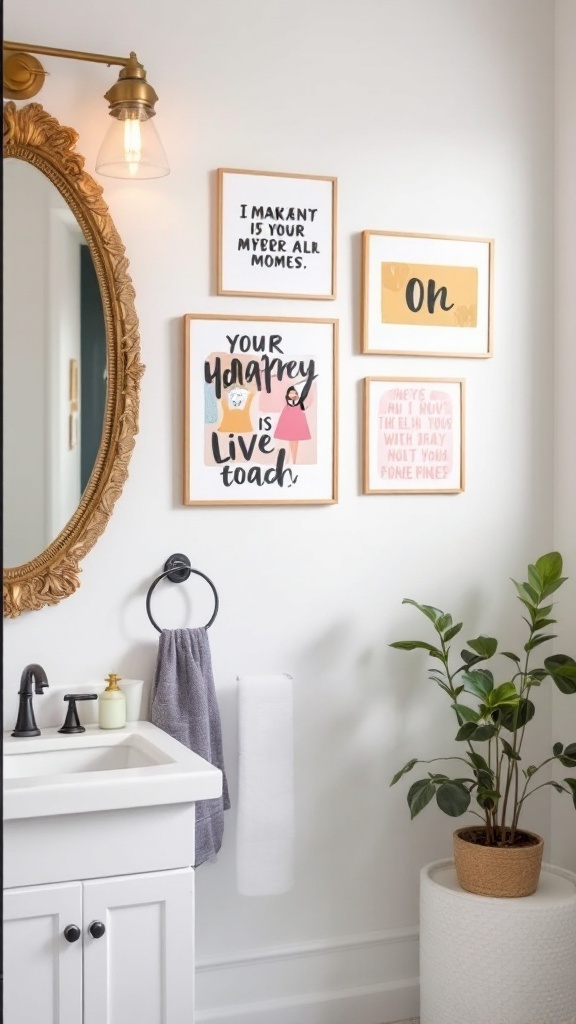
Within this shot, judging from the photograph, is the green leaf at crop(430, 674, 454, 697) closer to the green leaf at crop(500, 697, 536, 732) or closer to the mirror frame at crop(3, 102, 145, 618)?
the green leaf at crop(500, 697, 536, 732)

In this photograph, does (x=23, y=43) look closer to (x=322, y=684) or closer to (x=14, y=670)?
(x=14, y=670)

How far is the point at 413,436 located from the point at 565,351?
476 millimetres

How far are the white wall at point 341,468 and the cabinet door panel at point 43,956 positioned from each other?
0.60 metres

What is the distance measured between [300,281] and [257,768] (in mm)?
1139

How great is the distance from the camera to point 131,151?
2.04m

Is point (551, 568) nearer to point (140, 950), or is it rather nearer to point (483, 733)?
point (483, 733)

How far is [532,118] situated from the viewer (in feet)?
8.31

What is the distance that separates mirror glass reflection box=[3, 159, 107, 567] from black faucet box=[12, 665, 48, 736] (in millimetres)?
243

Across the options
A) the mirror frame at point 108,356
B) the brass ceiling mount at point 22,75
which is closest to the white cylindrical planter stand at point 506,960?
the mirror frame at point 108,356

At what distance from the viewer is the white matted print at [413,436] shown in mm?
2406

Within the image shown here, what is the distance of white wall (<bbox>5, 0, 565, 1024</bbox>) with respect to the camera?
7.28 feet

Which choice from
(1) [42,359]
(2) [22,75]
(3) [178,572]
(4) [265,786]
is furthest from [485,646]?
(2) [22,75]

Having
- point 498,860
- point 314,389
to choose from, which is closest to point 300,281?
point 314,389

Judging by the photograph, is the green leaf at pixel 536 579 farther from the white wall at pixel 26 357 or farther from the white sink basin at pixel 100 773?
the white wall at pixel 26 357
